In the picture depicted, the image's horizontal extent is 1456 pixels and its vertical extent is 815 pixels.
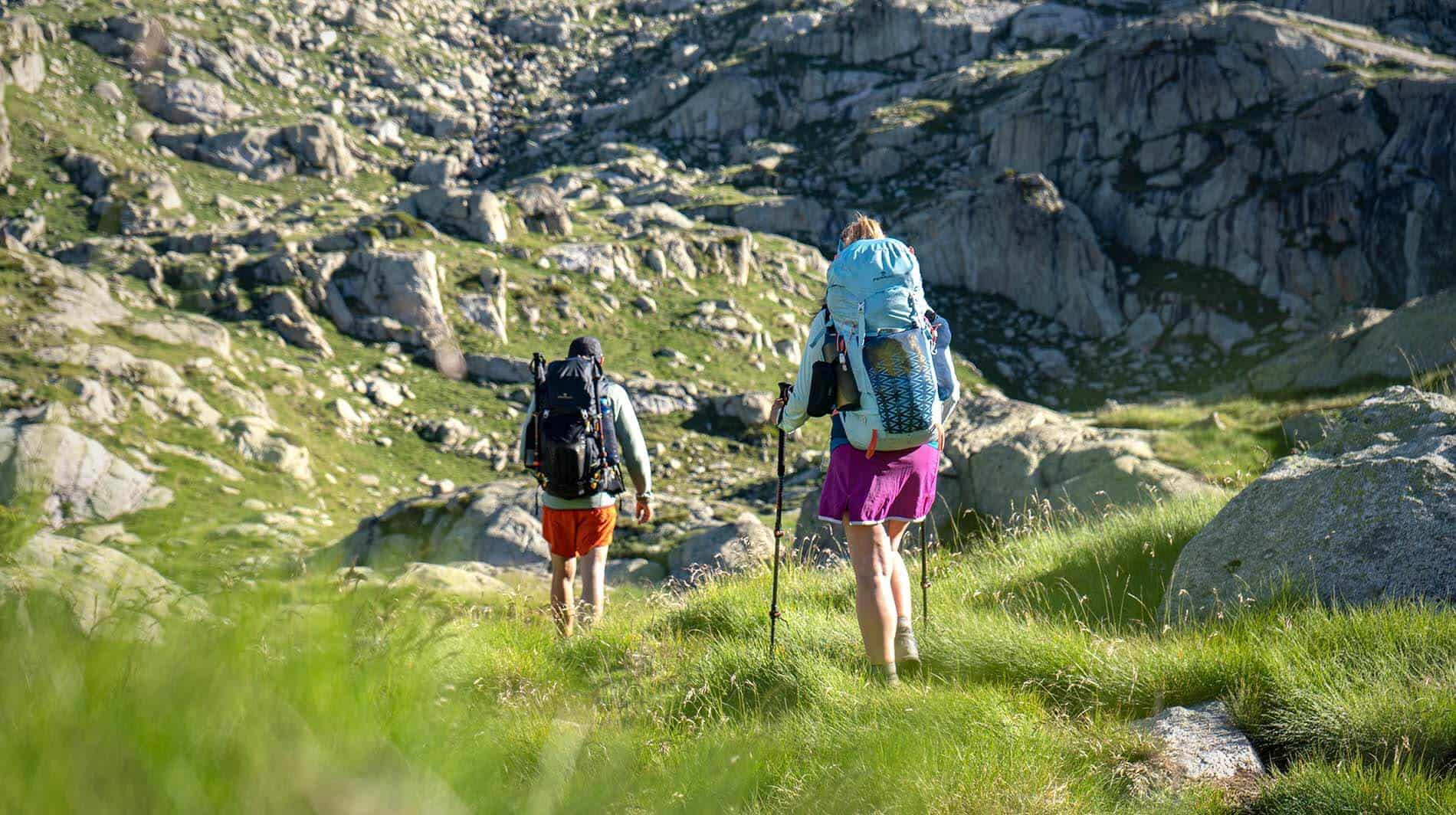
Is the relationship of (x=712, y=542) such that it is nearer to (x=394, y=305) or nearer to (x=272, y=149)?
(x=394, y=305)

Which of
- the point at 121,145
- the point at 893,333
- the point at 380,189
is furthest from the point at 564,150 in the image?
the point at 893,333

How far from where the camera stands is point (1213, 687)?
12.9 ft

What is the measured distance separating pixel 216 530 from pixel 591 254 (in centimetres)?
7894

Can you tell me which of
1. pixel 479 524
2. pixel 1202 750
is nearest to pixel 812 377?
pixel 1202 750

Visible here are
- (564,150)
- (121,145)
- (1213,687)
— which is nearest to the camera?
(1213,687)

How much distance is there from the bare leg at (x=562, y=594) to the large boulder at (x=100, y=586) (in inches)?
196

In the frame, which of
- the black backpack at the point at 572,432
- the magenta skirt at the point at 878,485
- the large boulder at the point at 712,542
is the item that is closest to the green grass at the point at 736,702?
the magenta skirt at the point at 878,485

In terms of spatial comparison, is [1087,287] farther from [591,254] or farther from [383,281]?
[383,281]

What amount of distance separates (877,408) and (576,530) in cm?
351

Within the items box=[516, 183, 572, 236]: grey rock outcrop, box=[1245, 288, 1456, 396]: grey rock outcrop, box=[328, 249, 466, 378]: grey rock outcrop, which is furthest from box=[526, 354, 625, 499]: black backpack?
box=[516, 183, 572, 236]: grey rock outcrop

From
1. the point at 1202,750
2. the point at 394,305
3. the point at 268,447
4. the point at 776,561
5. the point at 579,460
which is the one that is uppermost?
the point at 394,305

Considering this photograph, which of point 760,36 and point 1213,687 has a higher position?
point 760,36

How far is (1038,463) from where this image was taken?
15.3 metres

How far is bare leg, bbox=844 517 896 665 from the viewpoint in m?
4.48
